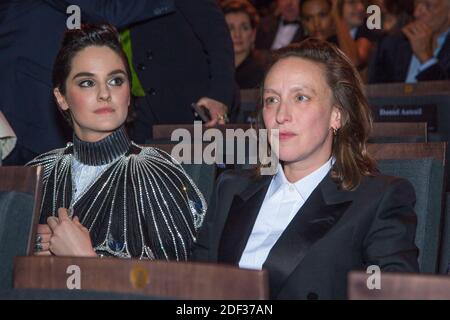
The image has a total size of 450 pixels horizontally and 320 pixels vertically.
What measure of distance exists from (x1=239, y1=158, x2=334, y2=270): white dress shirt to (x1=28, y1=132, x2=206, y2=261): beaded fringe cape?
0.31 metres

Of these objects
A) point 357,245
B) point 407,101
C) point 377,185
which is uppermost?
point 407,101

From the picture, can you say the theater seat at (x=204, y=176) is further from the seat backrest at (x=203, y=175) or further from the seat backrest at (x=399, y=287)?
the seat backrest at (x=399, y=287)

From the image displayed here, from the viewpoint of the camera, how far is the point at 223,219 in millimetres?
2494

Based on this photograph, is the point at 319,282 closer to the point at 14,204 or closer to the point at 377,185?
the point at 377,185

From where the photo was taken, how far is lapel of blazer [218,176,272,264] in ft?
7.76

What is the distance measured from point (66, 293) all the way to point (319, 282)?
0.80m

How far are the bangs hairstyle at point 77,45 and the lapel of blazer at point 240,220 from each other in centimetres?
59

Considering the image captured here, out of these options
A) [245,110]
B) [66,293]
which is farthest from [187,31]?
[66,293]

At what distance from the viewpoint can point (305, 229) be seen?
7.39 ft

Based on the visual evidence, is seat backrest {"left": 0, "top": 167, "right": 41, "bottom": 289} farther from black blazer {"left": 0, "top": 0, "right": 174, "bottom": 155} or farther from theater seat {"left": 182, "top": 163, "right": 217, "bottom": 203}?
black blazer {"left": 0, "top": 0, "right": 174, "bottom": 155}

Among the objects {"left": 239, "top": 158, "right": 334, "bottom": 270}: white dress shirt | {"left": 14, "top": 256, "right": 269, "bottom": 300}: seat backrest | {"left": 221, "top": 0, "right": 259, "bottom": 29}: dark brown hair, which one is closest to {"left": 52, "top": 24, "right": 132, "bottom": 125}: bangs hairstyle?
{"left": 239, "top": 158, "right": 334, "bottom": 270}: white dress shirt

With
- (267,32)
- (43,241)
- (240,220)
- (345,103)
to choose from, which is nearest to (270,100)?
(345,103)

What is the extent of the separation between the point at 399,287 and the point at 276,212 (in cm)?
107

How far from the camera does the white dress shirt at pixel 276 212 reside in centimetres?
233
